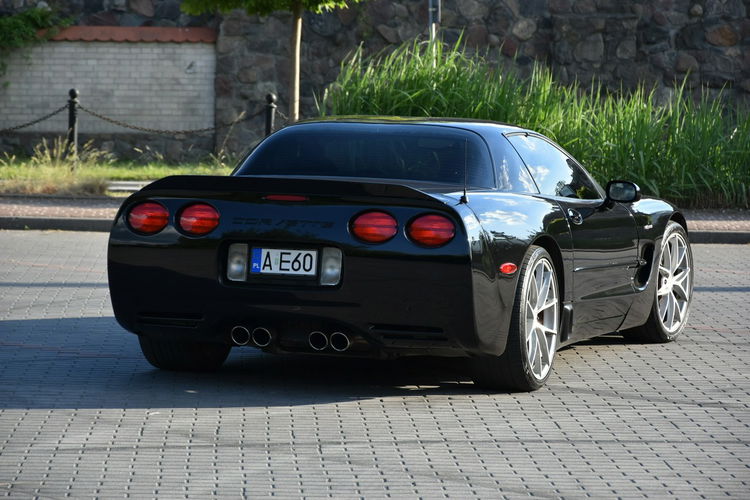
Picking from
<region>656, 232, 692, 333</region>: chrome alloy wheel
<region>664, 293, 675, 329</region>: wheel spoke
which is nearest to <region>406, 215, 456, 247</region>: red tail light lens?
<region>656, 232, 692, 333</region>: chrome alloy wheel

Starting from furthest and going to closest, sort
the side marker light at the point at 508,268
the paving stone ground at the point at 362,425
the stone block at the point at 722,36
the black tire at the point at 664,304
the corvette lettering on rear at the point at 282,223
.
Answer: the stone block at the point at 722,36 → the black tire at the point at 664,304 → the side marker light at the point at 508,268 → the corvette lettering on rear at the point at 282,223 → the paving stone ground at the point at 362,425

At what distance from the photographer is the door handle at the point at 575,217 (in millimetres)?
7537

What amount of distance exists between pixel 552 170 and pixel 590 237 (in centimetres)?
50

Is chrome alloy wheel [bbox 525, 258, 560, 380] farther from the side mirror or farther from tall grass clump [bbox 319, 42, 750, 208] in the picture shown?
tall grass clump [bbox 319, 42, 750, 208]

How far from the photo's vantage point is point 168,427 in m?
6.02

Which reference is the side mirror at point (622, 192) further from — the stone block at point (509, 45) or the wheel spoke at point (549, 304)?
the stone block at point (509, 45)

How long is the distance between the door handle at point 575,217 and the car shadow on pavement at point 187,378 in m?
0.97

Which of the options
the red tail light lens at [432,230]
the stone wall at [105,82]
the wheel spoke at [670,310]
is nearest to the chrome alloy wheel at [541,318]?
the red tail light lens at [432,230]

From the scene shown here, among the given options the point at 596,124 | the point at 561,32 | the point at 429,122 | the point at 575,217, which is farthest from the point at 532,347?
the point at 561,32

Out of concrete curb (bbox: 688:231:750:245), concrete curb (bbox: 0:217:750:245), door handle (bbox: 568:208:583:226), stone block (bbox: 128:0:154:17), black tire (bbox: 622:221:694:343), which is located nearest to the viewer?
door handle (bbox: 568:208:583:226)

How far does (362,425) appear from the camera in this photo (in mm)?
6117

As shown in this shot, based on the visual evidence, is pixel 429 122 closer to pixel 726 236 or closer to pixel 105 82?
pixel 726 236

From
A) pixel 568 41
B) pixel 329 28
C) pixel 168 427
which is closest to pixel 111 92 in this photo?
pixel 329 28

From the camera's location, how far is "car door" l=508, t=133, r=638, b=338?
25.0 feet
